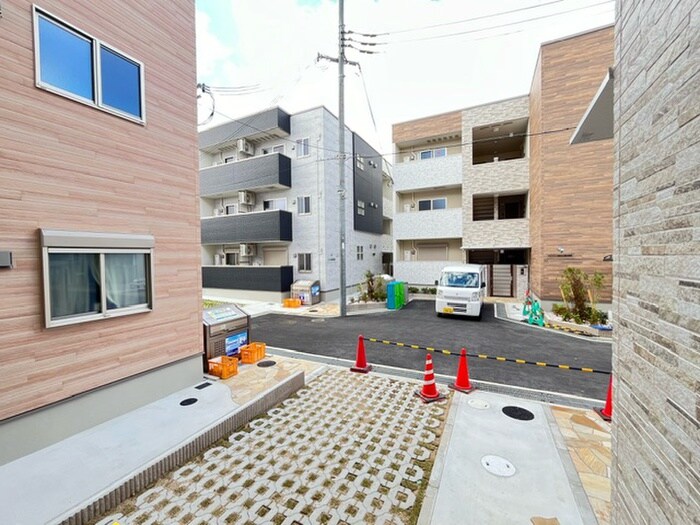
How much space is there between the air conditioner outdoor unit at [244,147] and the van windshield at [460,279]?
1342 centimetres

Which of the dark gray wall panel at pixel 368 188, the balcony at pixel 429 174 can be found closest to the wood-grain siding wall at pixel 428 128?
the balcony at pixel 429 174

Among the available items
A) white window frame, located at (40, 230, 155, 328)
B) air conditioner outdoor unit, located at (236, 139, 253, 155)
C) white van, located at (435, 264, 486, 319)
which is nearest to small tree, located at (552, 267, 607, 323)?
white van, located at (435, 264, 486, 319)

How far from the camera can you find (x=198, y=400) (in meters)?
4.80

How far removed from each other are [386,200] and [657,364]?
81.6 ft

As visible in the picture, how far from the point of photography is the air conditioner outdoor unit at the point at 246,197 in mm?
17312

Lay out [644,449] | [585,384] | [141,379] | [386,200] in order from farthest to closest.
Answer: [386,200]
[585,384]
[141,379]
[644,449]

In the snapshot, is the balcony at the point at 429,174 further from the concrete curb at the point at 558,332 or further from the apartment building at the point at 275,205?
the concrete curb at the point at 558,332

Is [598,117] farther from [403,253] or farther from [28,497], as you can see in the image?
[403,253]

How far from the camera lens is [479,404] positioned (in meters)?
4.88

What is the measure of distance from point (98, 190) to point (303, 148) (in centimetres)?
1363

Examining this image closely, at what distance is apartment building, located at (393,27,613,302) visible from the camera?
11.6 metres

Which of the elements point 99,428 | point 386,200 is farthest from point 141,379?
point 386,200

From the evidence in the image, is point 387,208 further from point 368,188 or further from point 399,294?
point 399,294

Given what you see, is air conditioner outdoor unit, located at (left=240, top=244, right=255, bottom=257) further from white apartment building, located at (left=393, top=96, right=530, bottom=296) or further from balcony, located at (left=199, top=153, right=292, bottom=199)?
white apartment building, located at (left=393, top=96, right=530, bottom=296)
